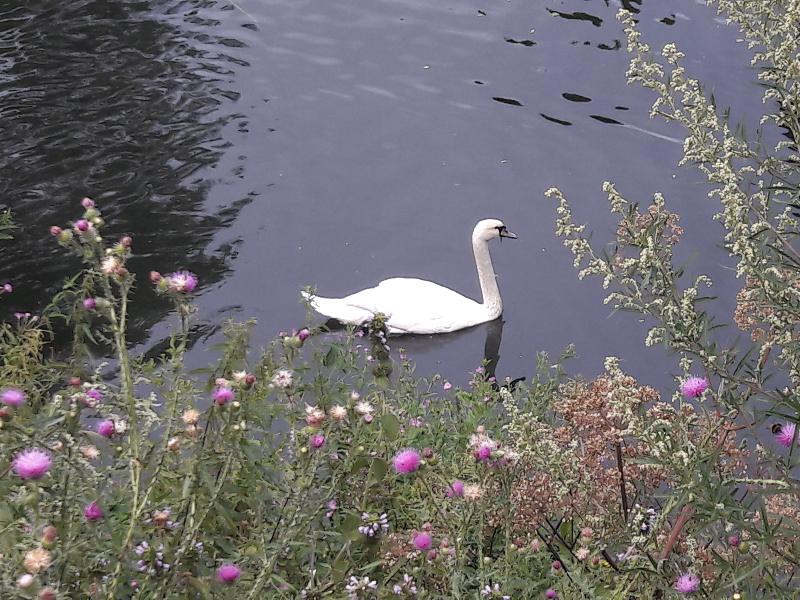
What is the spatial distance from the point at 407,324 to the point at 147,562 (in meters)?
4.45

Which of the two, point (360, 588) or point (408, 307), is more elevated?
point (360, 588)

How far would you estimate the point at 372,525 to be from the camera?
7.68ft

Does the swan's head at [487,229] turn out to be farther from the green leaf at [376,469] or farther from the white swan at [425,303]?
the green leaf at [376,469]

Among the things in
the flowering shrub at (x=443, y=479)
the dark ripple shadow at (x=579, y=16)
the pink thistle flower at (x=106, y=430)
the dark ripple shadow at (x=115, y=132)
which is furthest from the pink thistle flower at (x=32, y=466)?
the dark ripple shadow at (x=579, y=16)

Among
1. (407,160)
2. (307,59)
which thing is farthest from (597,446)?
(307,59)

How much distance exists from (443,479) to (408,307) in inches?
157

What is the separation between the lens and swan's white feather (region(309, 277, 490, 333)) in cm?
630

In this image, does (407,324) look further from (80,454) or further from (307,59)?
(80,454)

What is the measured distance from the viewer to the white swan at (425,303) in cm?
631

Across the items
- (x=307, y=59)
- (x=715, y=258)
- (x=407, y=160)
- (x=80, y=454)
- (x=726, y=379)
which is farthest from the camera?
(x=307, y=59)

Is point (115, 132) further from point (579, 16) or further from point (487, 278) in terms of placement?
point (579, 16)

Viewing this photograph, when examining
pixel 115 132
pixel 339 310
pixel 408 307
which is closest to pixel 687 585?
pixel 408 307

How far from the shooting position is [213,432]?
1.99 m

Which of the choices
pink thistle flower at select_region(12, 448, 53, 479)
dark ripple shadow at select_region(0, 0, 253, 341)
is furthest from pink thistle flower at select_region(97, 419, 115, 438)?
dark ripple shadow at select_region(0, 0, 253, 341)
